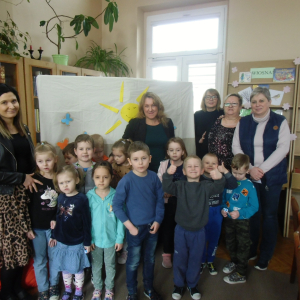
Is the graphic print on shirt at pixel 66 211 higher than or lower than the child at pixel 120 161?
lower

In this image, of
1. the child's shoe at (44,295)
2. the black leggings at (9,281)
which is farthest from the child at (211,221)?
the black leggings at (9,281)

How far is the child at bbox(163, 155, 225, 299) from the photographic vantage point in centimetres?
153

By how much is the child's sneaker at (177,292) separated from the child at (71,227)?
2.10 feet

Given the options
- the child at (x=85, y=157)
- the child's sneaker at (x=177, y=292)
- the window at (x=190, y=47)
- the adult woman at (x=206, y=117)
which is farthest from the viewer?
the window at (x=190, y=47)

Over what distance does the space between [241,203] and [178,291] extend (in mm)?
784

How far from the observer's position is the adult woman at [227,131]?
2018 mm

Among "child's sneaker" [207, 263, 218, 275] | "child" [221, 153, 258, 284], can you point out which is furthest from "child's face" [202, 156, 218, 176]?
"child's sneaker" [207, 263, 218, 275]

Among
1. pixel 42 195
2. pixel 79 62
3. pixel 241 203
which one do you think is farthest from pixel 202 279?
pixel 79 62

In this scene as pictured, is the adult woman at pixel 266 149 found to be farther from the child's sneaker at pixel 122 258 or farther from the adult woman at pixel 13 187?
Result: the adult woman at pixel 13 187

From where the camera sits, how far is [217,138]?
6.87 feet

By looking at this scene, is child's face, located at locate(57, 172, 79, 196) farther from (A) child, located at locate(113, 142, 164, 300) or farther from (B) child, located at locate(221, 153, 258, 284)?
(B) child, located at locate(221, 153, 258, 284)

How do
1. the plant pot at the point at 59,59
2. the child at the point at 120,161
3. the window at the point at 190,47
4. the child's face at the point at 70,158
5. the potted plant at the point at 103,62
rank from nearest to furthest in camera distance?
the child at the point at 120,161, the child's face at the point at 70,158, the plant pot at the point at 59,59, the potted plant at the point at 103,62, the window at the point at 190,47

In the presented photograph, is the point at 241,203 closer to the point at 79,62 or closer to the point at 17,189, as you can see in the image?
the point at 17,189

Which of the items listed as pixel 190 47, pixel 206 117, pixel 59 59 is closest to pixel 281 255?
pixel 206 117
